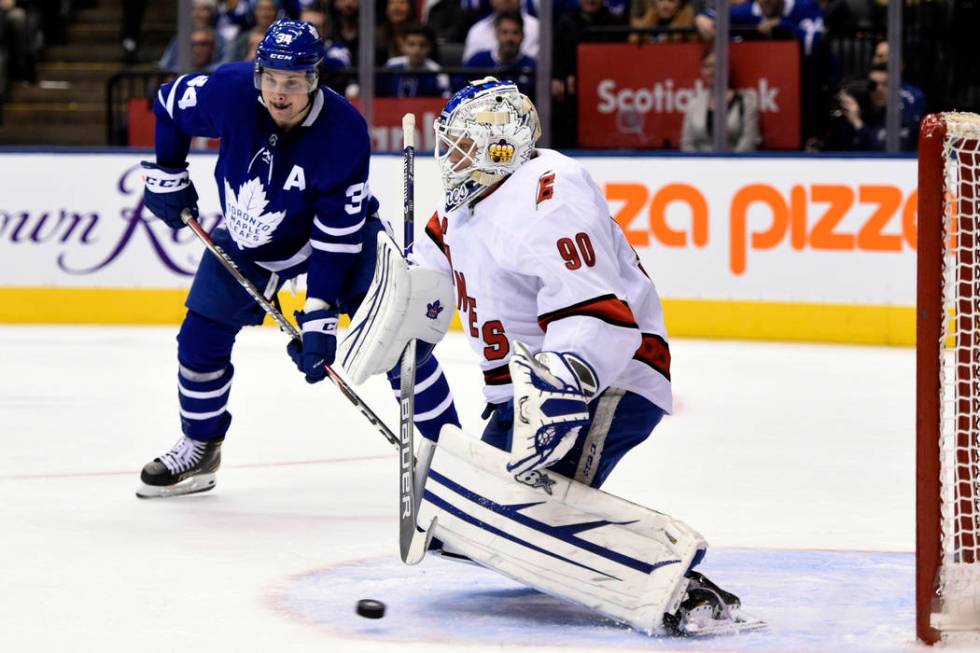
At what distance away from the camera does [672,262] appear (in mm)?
7508

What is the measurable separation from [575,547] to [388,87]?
5.46 meters

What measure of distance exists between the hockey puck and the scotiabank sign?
198 inches

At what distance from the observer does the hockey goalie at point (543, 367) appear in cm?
275

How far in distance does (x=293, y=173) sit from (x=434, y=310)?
0.99 m

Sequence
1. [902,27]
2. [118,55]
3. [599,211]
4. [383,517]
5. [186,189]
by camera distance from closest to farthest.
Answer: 1. [599,211]
2. [383,517]
3. [186,189]
4. [902,27]
5. [118,55]

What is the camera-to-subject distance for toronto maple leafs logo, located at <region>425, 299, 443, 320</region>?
3092 mm

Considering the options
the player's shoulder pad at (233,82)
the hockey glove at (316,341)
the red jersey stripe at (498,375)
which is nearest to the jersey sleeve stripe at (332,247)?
the hockey glove at (316,341)

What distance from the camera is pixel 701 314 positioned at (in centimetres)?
755

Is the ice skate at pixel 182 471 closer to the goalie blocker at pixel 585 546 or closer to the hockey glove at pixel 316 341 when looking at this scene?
the hockey glove at pixel 316 341

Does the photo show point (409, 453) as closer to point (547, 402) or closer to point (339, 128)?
point (547, 402)

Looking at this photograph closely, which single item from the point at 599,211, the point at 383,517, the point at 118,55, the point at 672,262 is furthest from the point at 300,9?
the point at 599,211

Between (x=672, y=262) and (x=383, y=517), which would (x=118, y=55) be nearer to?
(x=672, y=262)

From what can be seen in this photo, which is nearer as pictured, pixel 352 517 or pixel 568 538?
pixel 568 538

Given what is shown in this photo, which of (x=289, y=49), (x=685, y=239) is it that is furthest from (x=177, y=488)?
(x=685, y=239)
